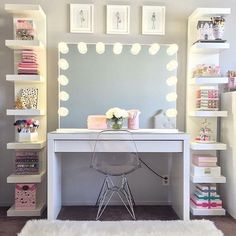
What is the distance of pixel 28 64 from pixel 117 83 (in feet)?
3.00

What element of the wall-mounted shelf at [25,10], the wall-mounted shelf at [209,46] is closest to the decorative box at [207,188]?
the wall-mounted shelf at [209,46]

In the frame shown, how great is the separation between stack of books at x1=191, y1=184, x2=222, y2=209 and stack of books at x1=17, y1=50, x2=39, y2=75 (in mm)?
2003

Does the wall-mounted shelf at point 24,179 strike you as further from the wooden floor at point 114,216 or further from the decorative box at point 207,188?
the decorative box at point 207,188

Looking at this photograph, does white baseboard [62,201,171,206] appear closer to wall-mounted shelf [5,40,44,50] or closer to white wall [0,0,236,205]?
white wall [0,0,236,205]

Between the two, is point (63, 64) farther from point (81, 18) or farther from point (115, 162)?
point (115, 162)

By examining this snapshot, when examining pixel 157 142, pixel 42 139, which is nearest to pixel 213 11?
pixel 157 142

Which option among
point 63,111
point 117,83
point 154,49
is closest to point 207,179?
point 117,83

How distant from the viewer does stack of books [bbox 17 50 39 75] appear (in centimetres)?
301

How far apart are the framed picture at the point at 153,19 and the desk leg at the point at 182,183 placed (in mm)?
1289

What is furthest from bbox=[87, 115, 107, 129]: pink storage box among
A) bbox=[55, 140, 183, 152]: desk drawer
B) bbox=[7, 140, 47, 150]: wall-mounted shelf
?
bbox=[7, 140, 47, 150]: wall-mounted shelf

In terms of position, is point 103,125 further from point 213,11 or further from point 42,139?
point 213,11

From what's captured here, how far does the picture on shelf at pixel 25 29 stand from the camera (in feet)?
9.89

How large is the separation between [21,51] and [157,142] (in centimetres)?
164

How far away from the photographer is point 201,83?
307 cm
